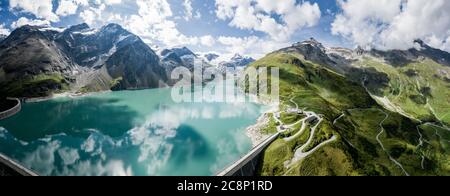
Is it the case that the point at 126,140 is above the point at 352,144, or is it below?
above

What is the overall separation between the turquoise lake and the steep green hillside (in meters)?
13.3

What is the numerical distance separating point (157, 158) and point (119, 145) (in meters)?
17.7

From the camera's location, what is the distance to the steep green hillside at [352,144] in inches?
2923

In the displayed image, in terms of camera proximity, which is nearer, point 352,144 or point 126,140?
point 126,140

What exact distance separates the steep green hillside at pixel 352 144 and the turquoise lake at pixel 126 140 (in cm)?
1328

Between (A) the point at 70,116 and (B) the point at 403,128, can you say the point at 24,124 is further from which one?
(B) the point at 403,128

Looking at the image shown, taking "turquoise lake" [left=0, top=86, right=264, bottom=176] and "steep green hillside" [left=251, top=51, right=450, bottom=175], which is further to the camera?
"steep green hillside" [left=251, top=51, right=450, bottom=175]

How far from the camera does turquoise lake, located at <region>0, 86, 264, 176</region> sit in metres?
66.7

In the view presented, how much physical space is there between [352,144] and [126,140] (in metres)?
79.6

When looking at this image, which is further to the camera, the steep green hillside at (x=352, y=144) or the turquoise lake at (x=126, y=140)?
the steep green hillside at (x=352, y=144)

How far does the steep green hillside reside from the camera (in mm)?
74250

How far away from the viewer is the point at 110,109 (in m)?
146

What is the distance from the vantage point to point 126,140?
88.1 metres

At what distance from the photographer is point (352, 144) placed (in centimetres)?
10644
